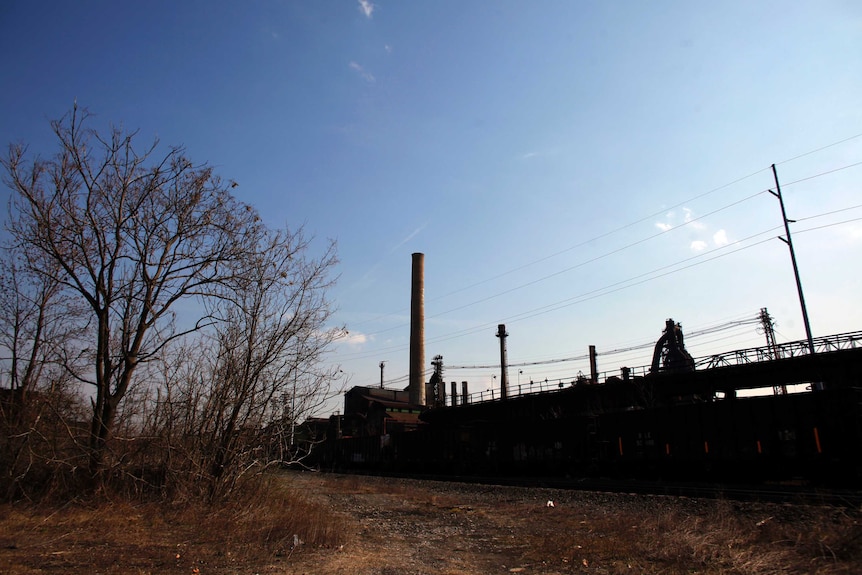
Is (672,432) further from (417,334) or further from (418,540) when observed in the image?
(417,334)

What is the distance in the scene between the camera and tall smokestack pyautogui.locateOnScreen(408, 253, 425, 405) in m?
47.7

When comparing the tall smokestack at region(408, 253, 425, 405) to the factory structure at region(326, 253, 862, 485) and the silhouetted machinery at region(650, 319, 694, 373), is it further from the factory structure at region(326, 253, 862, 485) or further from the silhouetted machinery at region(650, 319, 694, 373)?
the silhouetted machinery at region(650, 319, 694, 373)

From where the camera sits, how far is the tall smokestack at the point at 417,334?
1879 inches

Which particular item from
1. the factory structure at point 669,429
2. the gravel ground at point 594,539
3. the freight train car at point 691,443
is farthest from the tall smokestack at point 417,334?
the gravel ground at point 594,539

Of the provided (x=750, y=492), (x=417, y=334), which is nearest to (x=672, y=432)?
(x=750, y=492)

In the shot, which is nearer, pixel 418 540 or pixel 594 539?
pixel 594 539

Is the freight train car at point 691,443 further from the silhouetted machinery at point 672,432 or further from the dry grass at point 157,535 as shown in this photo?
the dry grass at point 157,535

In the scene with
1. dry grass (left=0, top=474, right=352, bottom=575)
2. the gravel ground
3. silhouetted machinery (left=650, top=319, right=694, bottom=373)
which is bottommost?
the gravel ground

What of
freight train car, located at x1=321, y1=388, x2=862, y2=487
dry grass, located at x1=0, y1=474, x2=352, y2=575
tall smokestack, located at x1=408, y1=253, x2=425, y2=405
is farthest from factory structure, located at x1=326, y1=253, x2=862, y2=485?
dry grass, located at x1=0, y1=474, x2=352, y2=575

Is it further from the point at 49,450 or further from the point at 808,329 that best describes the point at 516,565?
the point at 808,329

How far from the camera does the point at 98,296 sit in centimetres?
1081

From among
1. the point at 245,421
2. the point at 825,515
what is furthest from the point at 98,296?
the point at 825,515

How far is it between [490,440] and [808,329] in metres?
16.4

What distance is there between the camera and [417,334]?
4778 centimetres
